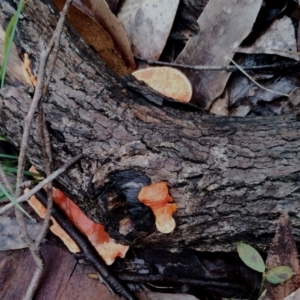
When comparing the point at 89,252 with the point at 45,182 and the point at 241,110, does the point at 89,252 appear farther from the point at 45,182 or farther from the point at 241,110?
the point at 241,110

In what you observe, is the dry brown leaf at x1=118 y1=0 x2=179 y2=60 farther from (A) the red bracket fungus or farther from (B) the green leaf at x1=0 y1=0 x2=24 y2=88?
(A) the red bracket fungus

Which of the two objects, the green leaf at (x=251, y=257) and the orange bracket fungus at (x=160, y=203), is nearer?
the orange bracket fungus at (x=160, y=203)

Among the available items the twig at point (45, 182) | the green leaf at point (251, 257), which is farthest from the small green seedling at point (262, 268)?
the twig at point (45, 182)

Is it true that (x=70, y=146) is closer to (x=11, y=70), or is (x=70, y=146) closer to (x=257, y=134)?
(x=11, y=70)

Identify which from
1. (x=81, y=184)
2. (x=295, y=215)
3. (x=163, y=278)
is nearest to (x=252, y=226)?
(x=295, y=215)

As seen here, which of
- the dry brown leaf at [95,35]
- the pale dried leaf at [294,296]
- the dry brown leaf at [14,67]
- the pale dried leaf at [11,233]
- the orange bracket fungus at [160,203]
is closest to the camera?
the orange bracket fungus at [160,203]

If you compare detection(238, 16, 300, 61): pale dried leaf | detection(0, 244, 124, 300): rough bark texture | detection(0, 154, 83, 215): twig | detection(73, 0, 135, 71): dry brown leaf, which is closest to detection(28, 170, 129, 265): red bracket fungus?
detection(0, 244, 124, 300): rough bark texture

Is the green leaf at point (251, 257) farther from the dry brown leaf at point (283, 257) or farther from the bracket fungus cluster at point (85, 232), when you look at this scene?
the bracket fungus cluster at point (85, 232)
